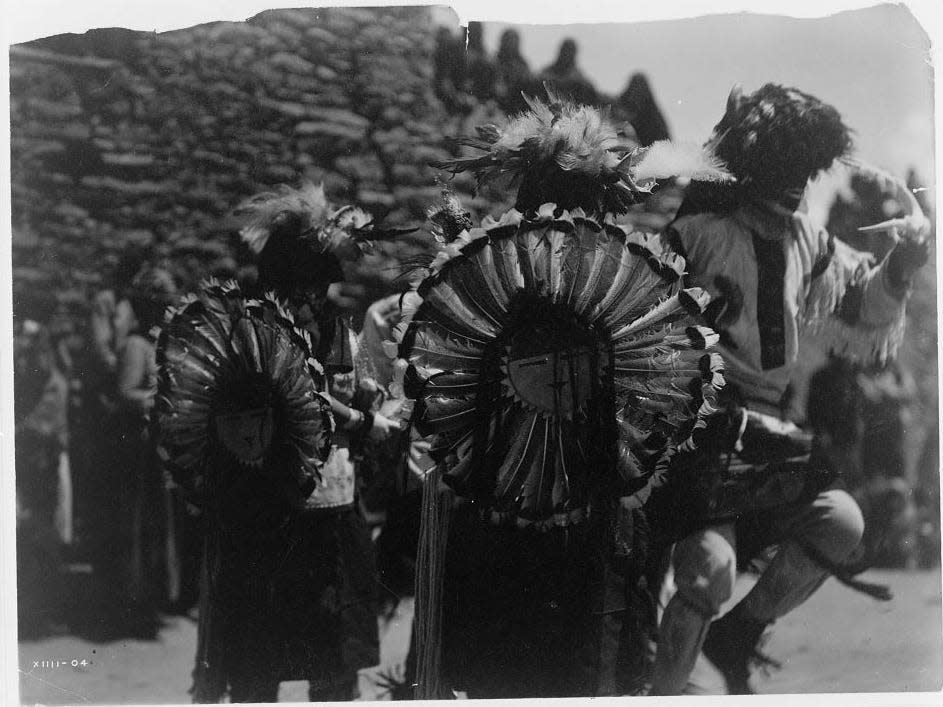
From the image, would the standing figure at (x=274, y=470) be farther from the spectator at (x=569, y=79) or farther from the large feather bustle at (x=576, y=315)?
the spectator at (x=569, y=79)

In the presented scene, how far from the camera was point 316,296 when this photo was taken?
3.82m

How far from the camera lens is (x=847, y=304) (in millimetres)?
3758

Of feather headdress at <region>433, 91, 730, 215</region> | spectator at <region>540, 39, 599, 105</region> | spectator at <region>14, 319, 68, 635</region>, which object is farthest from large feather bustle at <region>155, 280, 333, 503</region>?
spectator at <region>540, 39, 599, 105</region>

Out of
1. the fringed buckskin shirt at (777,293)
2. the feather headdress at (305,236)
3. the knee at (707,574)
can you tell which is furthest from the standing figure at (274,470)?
the fringed buckskin shirt at (777,293)

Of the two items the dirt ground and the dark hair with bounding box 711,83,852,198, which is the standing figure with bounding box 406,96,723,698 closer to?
the dark hair with bounding box 711,83,852,198

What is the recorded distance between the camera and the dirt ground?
3.77 metres

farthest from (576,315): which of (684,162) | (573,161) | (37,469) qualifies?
(37,469)

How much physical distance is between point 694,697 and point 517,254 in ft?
5.65

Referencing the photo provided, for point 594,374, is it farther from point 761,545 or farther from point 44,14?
point 44,14

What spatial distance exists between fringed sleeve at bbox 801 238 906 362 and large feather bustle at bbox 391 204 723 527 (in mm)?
438

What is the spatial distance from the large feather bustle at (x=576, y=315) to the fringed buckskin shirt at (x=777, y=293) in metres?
0.15

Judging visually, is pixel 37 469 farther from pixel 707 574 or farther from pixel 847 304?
pixel 847 304

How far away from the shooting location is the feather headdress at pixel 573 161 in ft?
11.9

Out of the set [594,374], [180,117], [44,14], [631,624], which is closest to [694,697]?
[631,624]
